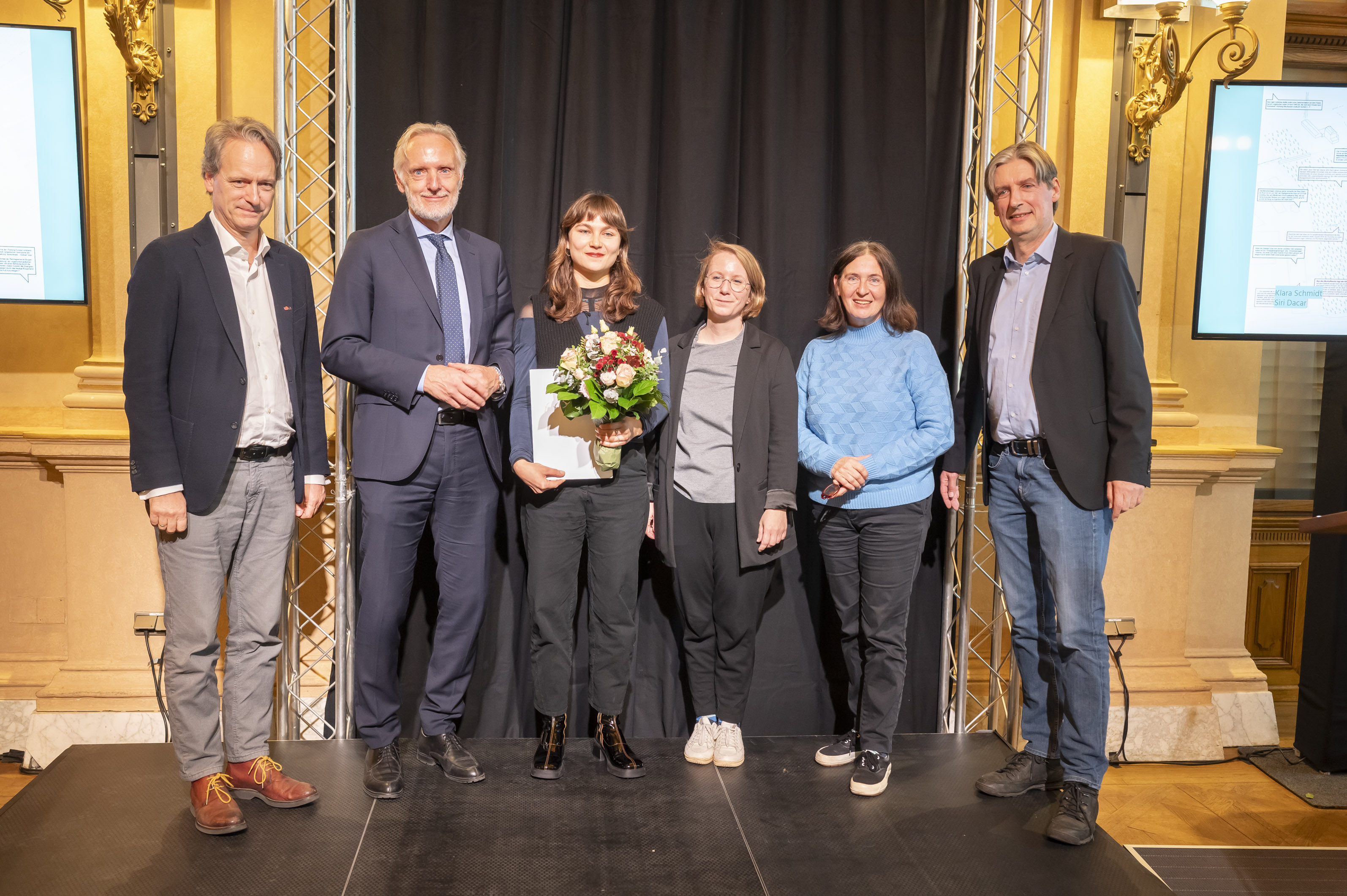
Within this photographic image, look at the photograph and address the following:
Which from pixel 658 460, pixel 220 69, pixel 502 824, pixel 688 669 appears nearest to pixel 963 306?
pixel 658 460

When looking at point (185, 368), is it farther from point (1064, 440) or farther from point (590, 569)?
point (1064, 440)

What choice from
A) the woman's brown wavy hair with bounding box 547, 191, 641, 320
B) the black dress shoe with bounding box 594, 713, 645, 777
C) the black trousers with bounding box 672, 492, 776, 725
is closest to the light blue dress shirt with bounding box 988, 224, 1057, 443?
the black trousers with bounding box 672, 492, 776, 725

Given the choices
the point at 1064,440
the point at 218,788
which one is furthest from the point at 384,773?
the point at 1064,440

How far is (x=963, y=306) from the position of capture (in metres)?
3.47

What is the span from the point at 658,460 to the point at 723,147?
1271 millimetres

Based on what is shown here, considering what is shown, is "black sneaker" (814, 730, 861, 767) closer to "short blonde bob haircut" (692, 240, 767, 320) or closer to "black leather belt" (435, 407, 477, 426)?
"short blonde bob haircut" (692, 240, 767, 320)

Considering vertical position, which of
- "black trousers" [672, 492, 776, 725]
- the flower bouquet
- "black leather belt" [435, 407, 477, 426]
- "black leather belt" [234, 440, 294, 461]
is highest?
the flower bouquet

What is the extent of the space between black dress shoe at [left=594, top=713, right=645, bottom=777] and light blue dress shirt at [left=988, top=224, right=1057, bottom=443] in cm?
155

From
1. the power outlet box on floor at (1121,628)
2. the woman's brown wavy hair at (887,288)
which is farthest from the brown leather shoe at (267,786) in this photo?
the power outlet box on floor at (1121,628)

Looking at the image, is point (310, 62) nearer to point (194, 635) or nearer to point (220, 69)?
point (220, 69)

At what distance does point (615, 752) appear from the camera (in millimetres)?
2943

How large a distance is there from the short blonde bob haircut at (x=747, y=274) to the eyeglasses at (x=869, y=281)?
0.93 feet

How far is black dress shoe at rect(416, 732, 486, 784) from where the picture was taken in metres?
2.87

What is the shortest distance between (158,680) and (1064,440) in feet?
10.8
